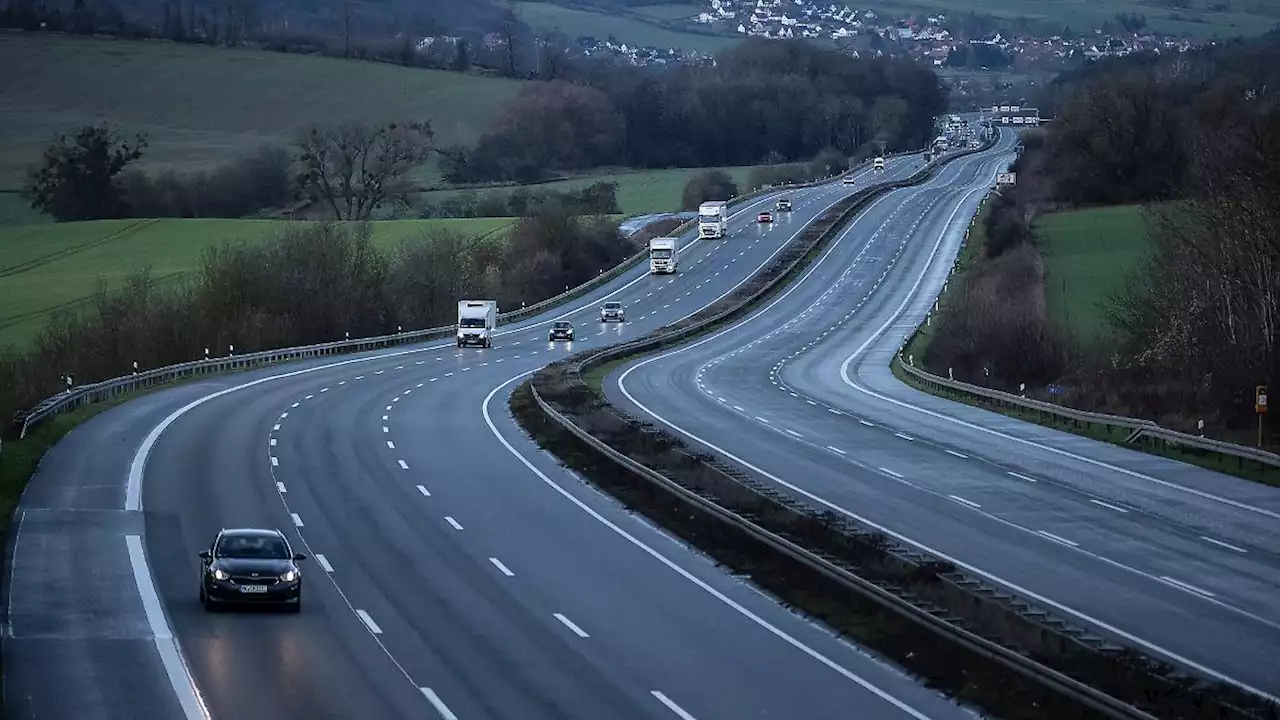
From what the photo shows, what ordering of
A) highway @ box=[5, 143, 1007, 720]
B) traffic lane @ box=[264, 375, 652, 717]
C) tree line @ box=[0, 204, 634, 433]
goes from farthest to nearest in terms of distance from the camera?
tree line @ box=[0, 204, 634, 433] → traffic lane @ box=[264, 375, 652, 717] → highway @ box=[5, 143, 1007, 720]

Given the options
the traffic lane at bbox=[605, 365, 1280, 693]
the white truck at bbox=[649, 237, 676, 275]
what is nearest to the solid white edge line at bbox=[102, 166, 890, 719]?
the white truck at bbox=[649, 237, 676, 275]

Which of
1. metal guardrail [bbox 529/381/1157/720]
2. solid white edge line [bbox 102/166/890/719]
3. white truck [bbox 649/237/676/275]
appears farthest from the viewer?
white truck [bbox 649/237/676/275]

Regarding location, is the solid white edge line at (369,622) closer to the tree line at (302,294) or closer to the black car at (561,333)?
the tree line at (302,294)

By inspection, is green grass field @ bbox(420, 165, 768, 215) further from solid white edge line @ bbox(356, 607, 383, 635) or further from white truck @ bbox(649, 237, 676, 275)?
solid white edge line @ bbox(356, 607, 383, 635)

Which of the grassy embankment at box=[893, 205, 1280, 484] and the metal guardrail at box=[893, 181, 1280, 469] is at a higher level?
the metal guardrail at box=[893, 181, 1280, 469]

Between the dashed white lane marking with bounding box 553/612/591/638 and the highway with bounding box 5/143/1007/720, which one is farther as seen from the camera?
the dashed white lane marking with bounding box 553/612/591/638

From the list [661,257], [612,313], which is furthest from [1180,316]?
[661,257]

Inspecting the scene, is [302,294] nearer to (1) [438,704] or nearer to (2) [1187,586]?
(2) [1187,586]

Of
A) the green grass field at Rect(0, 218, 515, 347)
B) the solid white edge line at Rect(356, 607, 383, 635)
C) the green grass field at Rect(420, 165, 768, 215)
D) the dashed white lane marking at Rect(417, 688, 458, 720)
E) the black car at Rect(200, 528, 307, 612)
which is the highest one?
the dashed white lane marking at Rect(417, 688, 458, 720)
